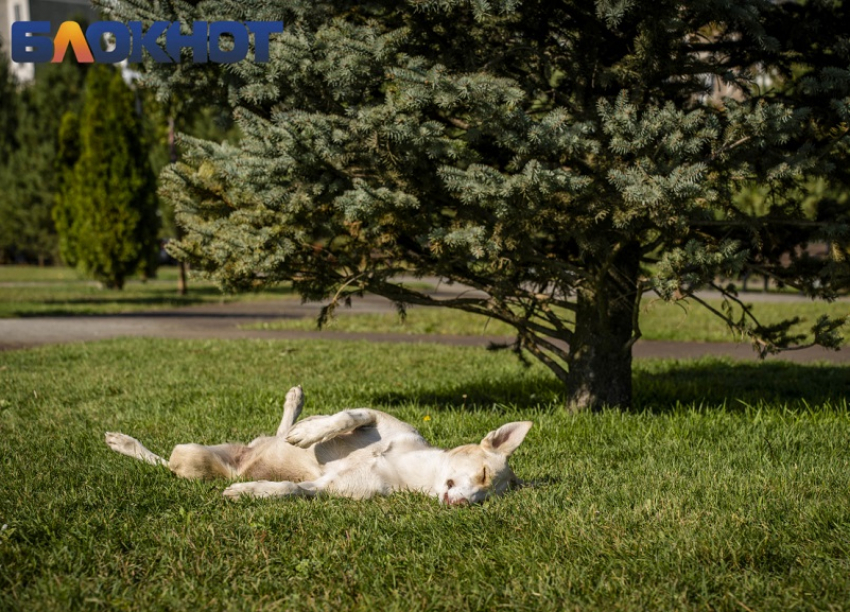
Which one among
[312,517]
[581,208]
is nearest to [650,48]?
[581,208]

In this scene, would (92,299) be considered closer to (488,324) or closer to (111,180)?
(111,180)

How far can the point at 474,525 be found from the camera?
11.1 ft

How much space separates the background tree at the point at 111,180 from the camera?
22641 mm

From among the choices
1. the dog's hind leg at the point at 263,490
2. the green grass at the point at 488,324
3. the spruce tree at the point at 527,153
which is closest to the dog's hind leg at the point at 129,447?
the dog's hind leg at the point at 263,490

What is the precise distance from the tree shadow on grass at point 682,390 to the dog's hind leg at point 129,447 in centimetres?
234

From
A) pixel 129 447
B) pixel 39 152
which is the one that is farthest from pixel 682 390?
A: pixel 39 152

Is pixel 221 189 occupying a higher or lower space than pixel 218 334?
higher

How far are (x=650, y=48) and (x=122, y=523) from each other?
3983mm

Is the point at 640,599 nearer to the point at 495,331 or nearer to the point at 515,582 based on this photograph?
the point at 515,582

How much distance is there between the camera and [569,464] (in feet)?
14.7

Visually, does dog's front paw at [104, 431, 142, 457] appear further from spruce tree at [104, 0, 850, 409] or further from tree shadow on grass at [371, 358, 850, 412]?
tree shadow on grass at [371, 358, 850, 412]

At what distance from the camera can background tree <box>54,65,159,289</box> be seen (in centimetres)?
2264

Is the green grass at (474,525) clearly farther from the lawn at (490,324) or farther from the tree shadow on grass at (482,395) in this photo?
the lawn at (490,324)

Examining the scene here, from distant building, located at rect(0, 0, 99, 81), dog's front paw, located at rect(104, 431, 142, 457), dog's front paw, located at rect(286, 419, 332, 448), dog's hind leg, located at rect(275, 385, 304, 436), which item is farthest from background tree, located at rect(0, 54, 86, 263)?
dog's front paw, located at rect(286, 419, 332, 448)
